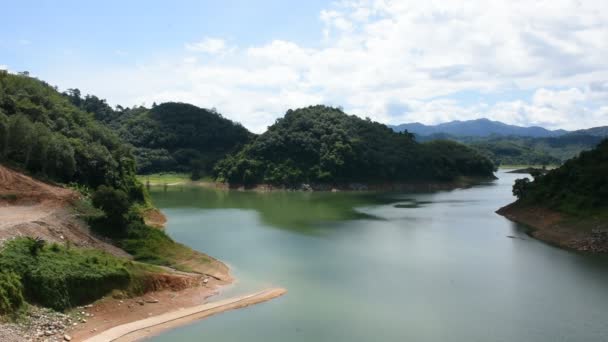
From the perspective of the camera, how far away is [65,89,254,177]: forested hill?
11838cm

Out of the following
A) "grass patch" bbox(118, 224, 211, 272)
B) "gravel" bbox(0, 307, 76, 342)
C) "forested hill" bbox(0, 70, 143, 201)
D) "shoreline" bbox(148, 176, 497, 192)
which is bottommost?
"gravel" bbox(0, 307, 76, 342)

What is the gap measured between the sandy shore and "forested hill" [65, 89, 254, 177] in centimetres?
9004

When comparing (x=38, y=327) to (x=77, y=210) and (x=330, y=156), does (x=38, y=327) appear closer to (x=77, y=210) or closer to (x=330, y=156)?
(x=77, y=210)

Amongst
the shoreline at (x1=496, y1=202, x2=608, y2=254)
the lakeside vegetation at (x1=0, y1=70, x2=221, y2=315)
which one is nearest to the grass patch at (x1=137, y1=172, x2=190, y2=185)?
the lakeside vegetation at (x1=0, y1=70, x2=221, y2=315)

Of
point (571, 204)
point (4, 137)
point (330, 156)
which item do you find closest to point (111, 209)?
point (4, 137)

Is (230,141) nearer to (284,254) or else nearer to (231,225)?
(231,225)

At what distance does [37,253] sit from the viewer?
2188 cm

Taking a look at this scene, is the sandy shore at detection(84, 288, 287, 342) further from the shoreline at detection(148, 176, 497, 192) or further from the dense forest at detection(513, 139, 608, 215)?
the shoreline at detection(148, 176, 497, 192)

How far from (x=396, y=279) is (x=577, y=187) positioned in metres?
28.3

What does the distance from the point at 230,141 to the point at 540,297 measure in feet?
371

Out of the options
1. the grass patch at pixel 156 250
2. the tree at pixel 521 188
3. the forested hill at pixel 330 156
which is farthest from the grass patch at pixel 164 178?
the grass patch at pixel 156 250

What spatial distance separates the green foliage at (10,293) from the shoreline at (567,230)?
3719 centimetres

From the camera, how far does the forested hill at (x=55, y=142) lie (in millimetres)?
37531

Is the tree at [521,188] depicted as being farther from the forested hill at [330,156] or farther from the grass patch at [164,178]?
the grass patch at [164,178]
